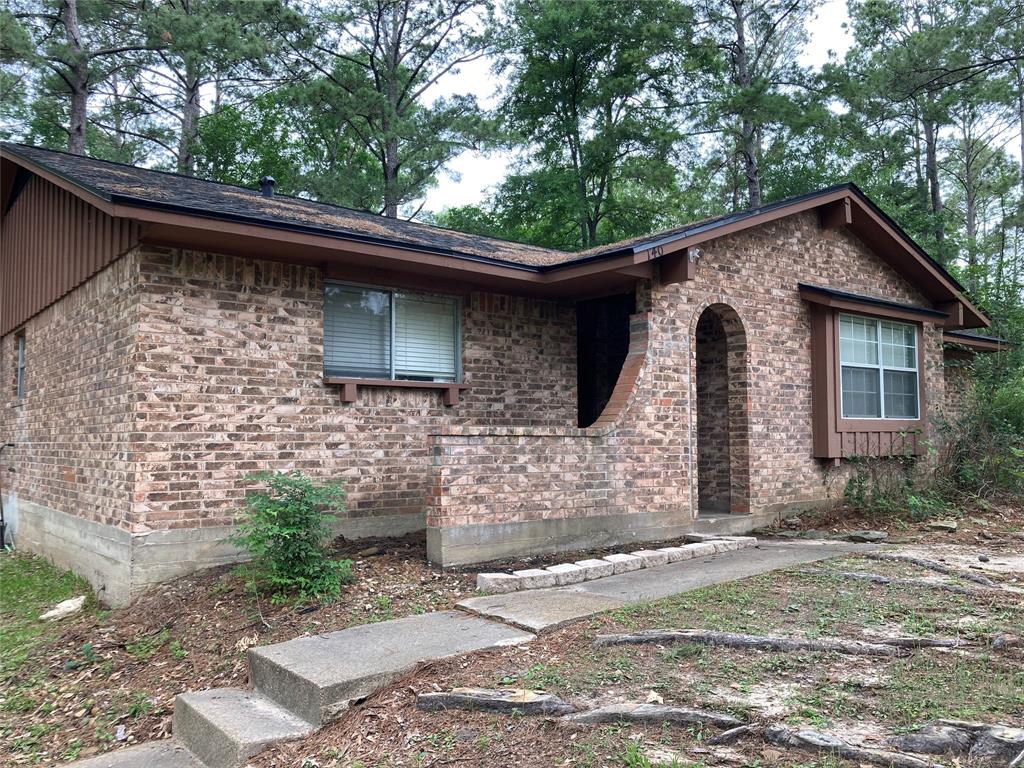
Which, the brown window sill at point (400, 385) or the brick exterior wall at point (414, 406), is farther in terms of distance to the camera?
the brown window sill at point (400, 385)

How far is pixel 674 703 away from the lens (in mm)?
3791

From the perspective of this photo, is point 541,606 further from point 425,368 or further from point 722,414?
point 722,414

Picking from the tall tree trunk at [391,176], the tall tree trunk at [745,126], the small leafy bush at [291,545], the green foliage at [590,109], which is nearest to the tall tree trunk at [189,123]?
the tall tree trunk at [391,176]

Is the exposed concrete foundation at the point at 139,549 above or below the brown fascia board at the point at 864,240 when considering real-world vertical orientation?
below

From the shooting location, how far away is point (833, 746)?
3209 millimetres

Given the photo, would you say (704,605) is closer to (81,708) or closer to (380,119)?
(81,708)

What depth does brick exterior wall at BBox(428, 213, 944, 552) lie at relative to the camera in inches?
294

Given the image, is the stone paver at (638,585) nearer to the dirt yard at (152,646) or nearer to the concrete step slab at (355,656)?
the concrete step slab at (355,656)

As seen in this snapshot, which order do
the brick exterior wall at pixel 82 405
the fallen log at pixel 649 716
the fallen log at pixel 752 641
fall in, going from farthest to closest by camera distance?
1. the brick exterior wall at pixel 82 405
2. the fallen log at pixel 752 641
3. the fallen log at pixel 649 716

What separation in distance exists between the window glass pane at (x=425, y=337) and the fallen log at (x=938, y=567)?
4.91 metres

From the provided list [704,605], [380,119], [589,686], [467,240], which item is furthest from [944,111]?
[589,686]

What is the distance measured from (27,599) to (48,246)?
14.6ft

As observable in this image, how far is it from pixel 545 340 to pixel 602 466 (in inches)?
88.3

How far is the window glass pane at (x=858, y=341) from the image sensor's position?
10.7 meters
